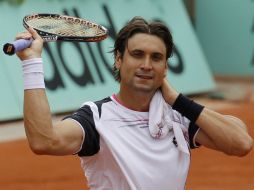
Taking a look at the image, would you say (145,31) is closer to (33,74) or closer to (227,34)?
(33,74)

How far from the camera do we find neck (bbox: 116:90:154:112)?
4.29 meters

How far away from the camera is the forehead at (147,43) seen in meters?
4.23

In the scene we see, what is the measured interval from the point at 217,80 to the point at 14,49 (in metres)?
16.2

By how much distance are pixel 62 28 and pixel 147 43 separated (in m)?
0.55

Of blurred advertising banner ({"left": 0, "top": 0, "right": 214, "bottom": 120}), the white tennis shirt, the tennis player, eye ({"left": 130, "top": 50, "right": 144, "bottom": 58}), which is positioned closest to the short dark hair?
the tennis player

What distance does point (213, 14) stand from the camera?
64.5 feet

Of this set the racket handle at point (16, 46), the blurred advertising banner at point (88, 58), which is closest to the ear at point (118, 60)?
the racket handle at point (16, 46)

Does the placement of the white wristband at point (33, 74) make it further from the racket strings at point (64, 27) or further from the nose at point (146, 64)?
the nose at point (146, 64)

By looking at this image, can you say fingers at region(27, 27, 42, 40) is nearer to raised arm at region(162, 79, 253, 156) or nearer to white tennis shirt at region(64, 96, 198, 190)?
white tennis shirt at region(64, 96, 198, 190)

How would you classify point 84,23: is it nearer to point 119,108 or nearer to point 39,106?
point 119,108

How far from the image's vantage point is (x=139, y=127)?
423 cm

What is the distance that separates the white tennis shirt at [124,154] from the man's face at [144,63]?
195 millimetres

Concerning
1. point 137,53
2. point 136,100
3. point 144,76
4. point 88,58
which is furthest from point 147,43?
point 88,58

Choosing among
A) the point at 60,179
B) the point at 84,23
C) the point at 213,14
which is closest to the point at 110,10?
the point at 213,14
